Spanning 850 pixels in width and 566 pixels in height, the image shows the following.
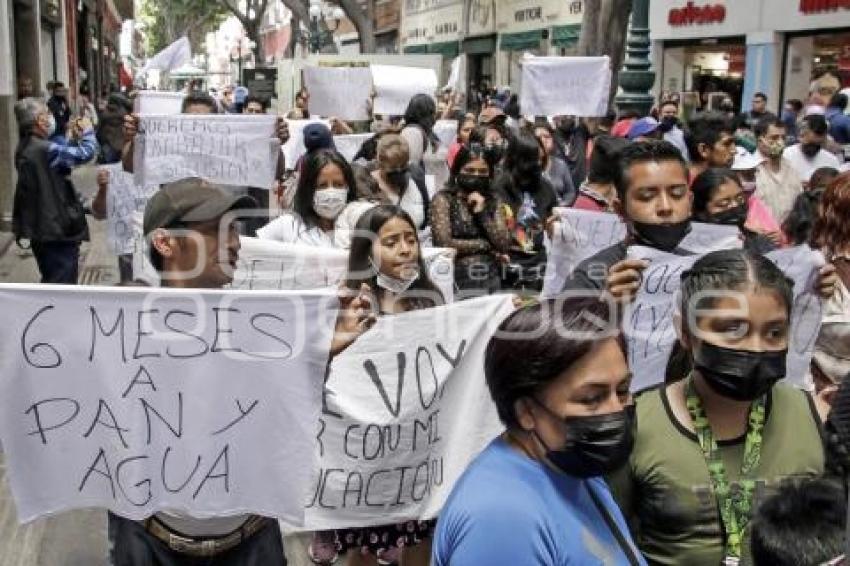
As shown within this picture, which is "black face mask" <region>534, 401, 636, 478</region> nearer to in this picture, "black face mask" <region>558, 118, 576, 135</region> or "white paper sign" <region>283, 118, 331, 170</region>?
"white paper sign" <region>283, 118, 331, 170</region>

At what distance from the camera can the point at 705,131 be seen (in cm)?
573

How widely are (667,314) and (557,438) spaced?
1.81m

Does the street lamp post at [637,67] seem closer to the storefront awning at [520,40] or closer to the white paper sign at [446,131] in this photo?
the white paper sign at [446,131]

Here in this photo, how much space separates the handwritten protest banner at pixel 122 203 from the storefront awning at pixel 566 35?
70.6 feet

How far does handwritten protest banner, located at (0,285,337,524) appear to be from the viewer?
9.00 feet

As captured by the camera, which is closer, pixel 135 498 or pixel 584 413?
pixel 584 413

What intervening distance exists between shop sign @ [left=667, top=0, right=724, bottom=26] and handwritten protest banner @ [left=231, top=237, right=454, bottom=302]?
1857cm

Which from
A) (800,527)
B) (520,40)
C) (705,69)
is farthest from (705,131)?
(520,40)

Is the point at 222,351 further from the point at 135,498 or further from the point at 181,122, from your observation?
the point at 181,122

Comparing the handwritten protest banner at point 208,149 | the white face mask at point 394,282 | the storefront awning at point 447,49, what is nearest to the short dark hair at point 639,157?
the white face mask at point 394,282

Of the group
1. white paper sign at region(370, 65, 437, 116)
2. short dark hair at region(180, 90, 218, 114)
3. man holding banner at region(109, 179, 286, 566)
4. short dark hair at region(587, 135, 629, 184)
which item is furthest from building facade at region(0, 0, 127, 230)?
man holding banner at region(109, 179, 286, 566)

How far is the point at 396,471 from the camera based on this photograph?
338 cm

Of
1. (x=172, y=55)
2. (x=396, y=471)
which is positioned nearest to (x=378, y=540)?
(x=396, y=471)

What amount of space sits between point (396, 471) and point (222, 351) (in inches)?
32.5
